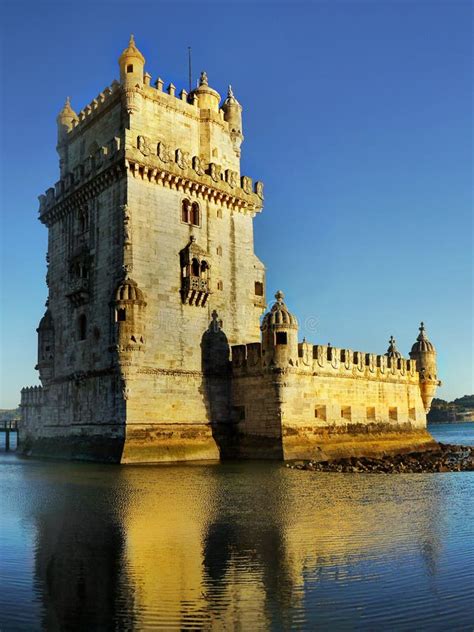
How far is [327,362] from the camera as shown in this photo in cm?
3762

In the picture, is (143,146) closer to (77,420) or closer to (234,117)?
(234,117)

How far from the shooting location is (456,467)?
3047 centimetres

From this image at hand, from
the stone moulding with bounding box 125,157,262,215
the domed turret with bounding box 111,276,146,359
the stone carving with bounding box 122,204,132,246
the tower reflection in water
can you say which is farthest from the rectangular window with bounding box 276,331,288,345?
the tower reflection in water

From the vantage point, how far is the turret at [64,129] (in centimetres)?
4228

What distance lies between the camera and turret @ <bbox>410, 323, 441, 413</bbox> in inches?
1917

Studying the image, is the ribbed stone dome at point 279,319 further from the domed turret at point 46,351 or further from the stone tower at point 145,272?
the domed turret at point 46,351

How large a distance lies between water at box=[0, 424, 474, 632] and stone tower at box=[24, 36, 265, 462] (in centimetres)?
1185

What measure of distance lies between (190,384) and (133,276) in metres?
6.76

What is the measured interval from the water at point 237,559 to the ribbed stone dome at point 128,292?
1261 cm

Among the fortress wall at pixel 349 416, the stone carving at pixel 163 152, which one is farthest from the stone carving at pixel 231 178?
the fortress wall at pixel 349 416

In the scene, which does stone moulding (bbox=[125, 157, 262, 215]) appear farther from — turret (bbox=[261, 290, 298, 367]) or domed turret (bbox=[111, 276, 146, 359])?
turret (bbox=[261, 290, 298, 367])

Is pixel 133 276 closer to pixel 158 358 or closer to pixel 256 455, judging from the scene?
pixel 158 358

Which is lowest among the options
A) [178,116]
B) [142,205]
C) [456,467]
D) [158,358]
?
[456,467]

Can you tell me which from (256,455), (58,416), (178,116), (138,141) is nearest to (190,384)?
(256,455)
